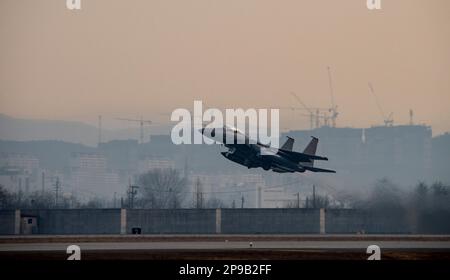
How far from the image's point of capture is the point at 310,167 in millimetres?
120562

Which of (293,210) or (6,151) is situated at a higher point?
(6,151)

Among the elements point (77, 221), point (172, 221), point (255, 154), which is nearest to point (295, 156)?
point (255, 154)

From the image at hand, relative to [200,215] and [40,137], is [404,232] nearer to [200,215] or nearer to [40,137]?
[200,215]

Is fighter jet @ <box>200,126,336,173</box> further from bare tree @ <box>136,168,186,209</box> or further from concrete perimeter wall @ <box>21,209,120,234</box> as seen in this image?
bare tree @ <box>136,168,186,209</box>

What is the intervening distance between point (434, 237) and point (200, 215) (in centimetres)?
3977

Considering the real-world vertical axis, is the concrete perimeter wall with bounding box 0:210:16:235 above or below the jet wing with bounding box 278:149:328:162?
below

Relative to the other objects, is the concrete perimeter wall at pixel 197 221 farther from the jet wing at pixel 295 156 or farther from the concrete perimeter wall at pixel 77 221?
the jet wing at pixel 295 156

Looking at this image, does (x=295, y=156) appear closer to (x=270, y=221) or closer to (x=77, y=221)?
(x=270, y=221)

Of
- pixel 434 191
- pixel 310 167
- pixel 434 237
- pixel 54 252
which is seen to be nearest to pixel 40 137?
pixel 310 167

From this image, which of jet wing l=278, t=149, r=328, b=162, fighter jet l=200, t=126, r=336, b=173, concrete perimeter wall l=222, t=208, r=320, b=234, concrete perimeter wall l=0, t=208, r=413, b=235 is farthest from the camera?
concrete perimeter wall l=222, t=208, r=320, b=234

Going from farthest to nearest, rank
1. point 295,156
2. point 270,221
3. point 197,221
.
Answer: point 270,221
point 197,221
point 295,156

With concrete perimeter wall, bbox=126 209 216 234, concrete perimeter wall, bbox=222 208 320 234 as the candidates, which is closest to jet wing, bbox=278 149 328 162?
concrete perimeter wall, bbox=222 208 320 234

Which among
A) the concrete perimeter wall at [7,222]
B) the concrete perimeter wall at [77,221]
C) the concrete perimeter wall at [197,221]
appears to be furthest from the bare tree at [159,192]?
the concrete perimeter wall at [7,222]

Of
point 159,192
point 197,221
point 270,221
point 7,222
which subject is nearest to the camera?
point 7,222
